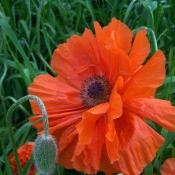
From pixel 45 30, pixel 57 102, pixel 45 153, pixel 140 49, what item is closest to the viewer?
pixel 45 153

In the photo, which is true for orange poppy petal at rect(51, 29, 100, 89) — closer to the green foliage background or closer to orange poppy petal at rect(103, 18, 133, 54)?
orange poppy petal at rect(103, 18, 133, 54)

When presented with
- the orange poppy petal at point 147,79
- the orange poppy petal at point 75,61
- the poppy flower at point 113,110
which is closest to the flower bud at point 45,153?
the poppy flower at point 113,110

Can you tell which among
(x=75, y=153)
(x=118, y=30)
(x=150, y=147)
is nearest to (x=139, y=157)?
(x=150, y=147)

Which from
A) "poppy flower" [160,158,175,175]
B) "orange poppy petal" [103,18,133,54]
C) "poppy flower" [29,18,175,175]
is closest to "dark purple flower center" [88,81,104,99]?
"poppy flower" [29,18,175,175]

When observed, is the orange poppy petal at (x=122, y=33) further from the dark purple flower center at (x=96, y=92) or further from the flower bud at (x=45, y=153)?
the flower bud at (x=45, y=153)

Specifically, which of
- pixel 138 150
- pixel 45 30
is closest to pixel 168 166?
pixel 138 150

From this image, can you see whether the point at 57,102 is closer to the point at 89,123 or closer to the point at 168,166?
the point at 89,123
